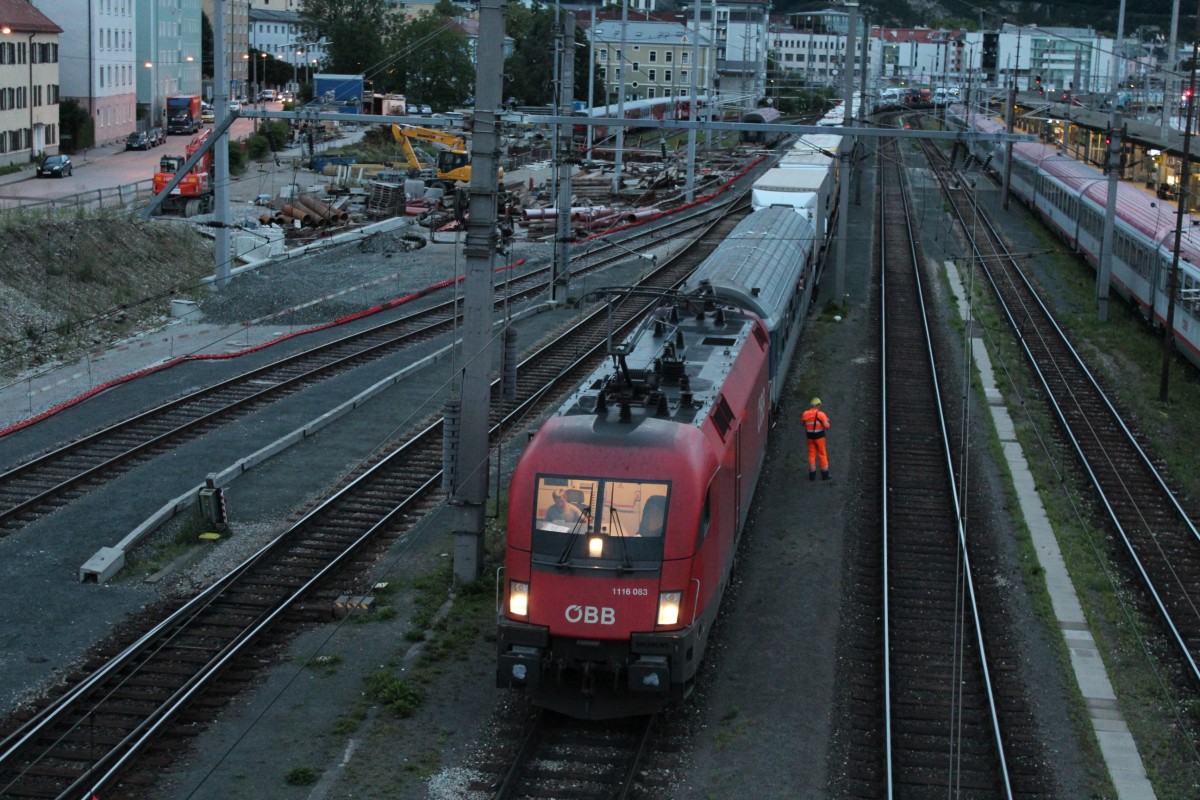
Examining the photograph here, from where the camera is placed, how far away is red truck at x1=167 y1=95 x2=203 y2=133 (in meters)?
74.8

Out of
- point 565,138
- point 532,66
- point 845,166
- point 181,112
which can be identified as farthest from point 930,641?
point 532,66

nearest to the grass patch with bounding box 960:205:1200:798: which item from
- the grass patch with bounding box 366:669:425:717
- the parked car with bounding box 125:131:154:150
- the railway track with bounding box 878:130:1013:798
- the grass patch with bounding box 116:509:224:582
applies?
the railway track with bounding box 878:130:1013:798

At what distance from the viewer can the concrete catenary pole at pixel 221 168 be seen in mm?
30556

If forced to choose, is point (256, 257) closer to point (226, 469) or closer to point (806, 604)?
point (226, 469)

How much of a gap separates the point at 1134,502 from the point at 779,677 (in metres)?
8.38

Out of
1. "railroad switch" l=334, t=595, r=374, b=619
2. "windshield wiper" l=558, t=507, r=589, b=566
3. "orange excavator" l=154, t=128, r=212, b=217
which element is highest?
"orange excavator" l=154, t=128, r=212, b=217

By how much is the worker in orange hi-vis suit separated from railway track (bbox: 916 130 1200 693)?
11.0 ft

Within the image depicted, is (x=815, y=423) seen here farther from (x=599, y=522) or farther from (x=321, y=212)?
(x=321, y=212)

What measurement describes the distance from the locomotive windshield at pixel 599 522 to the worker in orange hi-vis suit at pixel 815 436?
7.82m

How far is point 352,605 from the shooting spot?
14445mm

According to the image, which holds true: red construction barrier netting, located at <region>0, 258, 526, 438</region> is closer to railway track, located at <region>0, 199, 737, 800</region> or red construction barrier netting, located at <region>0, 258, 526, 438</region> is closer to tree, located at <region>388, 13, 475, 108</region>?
railway track, located at <region>0, 199, 737, 800</region>

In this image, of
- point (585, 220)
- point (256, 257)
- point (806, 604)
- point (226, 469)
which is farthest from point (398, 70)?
point (806, 604)

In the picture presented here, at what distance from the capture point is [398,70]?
8144cm

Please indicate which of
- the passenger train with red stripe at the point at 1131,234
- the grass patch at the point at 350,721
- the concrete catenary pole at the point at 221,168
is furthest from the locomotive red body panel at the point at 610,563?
the concrete catenary pole at the point at 221,168
